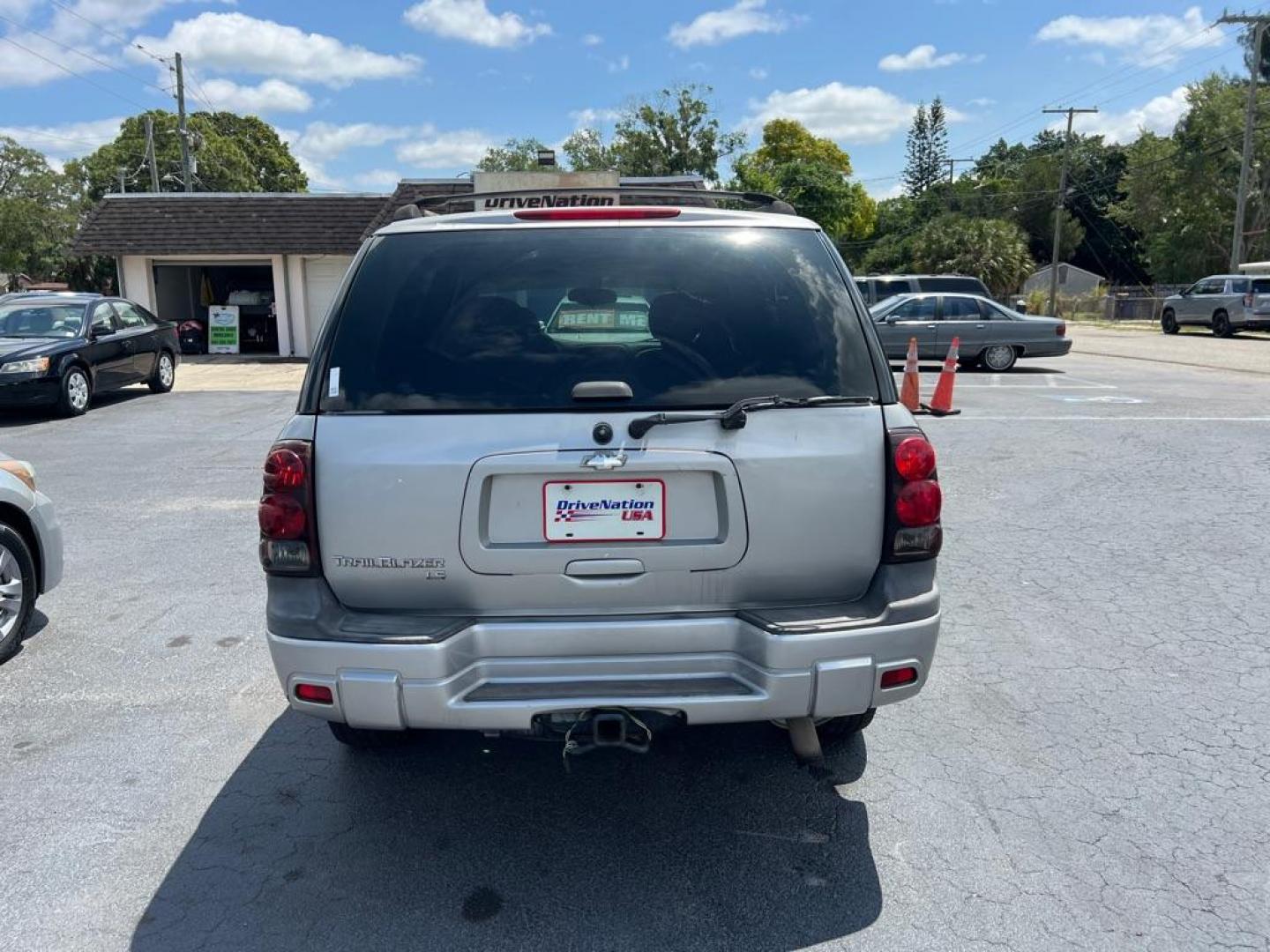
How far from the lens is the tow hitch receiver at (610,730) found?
269cm

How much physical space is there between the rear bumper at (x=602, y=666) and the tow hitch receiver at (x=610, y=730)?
0.05m

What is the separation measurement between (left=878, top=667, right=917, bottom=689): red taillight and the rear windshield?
82cm

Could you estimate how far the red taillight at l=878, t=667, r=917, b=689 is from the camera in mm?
2750

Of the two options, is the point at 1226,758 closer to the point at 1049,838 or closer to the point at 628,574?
the point at 1049,838

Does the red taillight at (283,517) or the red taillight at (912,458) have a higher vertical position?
the red taillight at (912,458)

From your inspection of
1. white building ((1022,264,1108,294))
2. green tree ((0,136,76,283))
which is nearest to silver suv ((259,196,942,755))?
green tree ((0,136,76,283))

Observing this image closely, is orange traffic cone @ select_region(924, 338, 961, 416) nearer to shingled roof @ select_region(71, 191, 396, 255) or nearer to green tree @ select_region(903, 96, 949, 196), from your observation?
Answer: shingled roof @ select_region(71, 191, 396, 255)

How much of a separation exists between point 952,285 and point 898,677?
71.9ft

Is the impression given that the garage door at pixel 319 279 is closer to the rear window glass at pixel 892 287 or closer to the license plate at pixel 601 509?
the rear window glass at pixel 892 287

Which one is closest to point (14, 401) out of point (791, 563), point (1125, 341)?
point (791, 563)

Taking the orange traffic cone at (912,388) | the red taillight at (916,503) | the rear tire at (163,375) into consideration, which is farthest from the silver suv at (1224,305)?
the red taillight at (916,503)

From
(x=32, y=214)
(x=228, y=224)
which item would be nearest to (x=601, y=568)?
(x=228, y=224)

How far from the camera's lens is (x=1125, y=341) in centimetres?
2908

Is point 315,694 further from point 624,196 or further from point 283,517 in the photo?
point 624,196
